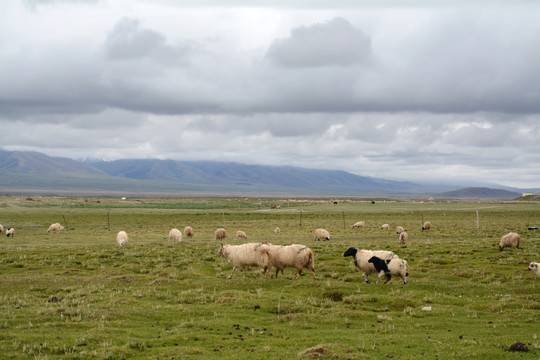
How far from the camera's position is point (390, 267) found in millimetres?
20062

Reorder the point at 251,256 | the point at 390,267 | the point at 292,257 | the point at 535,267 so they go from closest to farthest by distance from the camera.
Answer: the point at 390,267 < the point at 535,267 < the point at 292,257 < the point at 251,256

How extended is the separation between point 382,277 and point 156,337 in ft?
39.6

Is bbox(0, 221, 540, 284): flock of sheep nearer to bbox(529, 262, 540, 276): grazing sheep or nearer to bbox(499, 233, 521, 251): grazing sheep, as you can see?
bbox(529, 262, 540, 276): grazing sheep

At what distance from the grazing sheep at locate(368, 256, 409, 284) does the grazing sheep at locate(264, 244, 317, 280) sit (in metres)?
2.84

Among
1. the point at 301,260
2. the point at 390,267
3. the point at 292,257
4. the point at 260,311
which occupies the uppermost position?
the point at 292,257

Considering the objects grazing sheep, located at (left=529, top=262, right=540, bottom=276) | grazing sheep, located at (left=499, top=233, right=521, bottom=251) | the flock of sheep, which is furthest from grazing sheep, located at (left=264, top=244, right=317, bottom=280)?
grazing sheep, located at (left=499, top=233, right=521, bottom=251)

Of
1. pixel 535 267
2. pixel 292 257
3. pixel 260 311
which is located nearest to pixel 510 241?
pixel 535 267

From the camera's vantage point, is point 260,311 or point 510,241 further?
point 510,241

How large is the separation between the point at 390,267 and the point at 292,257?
4.50 meters

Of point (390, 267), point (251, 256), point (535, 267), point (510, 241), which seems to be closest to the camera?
point (390, 267)

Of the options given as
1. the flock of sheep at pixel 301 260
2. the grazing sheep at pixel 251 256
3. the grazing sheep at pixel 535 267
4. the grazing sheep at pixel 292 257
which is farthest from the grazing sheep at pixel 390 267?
the grazing sheep at pixel 535 267

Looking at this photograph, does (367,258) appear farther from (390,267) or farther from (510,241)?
(510,241)

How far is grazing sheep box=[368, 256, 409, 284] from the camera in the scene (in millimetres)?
19922

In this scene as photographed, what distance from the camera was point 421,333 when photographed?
504 inches
